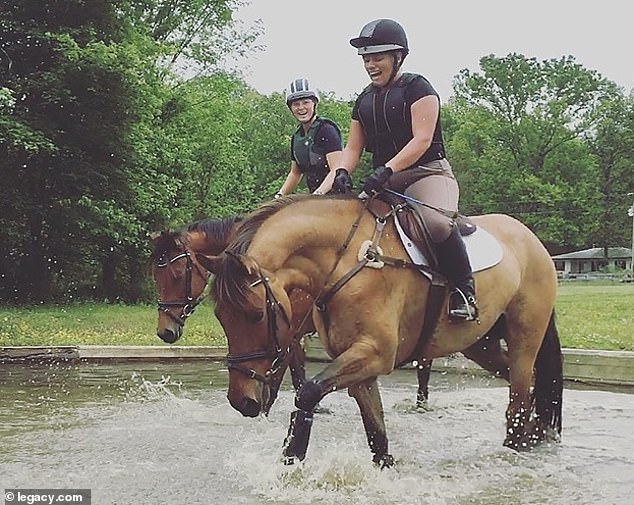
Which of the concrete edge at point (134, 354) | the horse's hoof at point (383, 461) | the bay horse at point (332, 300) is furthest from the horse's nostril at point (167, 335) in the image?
the concrete edge at point (134, 354)

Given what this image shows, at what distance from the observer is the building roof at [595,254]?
7075 centimetres

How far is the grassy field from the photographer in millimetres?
11664

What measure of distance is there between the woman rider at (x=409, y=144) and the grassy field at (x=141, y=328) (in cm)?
579

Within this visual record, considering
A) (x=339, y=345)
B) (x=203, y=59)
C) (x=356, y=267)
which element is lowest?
(x=339, y=345)

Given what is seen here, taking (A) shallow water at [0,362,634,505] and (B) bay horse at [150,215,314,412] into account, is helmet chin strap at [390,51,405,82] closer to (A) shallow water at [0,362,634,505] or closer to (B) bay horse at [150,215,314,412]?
(B) bay horse at [150,215,314,412]

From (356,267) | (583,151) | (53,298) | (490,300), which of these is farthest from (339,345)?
(583,151)

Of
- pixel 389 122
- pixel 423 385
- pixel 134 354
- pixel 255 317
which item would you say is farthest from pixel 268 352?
pixel 134 354

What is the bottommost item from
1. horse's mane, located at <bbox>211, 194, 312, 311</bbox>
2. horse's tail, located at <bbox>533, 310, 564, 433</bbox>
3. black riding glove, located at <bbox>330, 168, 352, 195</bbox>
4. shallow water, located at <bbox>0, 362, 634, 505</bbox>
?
shallow water, located at <bbox>0, 362, 634, 505</bbox>

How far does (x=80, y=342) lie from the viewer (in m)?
13.1

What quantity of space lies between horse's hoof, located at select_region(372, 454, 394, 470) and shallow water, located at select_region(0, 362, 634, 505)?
7 cm

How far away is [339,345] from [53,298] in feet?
64.7

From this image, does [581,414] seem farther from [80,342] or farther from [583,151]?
[583,151]

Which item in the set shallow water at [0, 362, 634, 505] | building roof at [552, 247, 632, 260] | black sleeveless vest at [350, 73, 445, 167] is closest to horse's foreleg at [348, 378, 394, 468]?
shallow water at [0, 362, 634, 505]

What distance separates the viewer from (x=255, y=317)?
4352 millimetres
